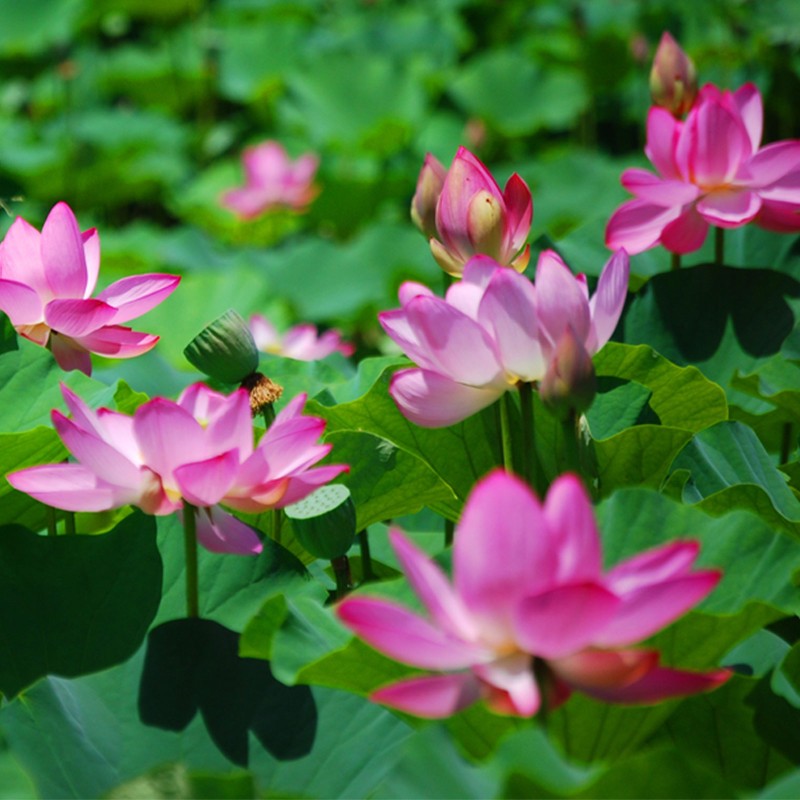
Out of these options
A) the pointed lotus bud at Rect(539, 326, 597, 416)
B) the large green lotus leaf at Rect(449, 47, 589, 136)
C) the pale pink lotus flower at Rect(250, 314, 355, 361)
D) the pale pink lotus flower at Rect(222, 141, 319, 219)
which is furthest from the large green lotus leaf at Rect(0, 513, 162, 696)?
the large green lotus leaf at Rect(449, 47, 589, 136)

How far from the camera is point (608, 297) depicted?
2.47ft

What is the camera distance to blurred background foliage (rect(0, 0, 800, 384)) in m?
2.73

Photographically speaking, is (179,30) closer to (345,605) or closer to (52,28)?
(52,28)

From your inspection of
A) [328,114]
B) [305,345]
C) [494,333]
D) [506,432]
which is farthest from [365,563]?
[328,114]

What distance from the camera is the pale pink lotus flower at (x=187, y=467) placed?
0.68 metres

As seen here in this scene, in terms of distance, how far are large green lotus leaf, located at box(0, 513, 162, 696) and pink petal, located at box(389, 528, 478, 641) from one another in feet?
1.08

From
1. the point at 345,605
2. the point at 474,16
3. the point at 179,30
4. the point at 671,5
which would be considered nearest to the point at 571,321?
the point at 345,605

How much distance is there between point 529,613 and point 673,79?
0.90 m

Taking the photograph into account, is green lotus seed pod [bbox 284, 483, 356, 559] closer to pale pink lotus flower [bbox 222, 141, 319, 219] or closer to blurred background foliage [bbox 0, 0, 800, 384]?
blurred background foliage [bbox 0, 0, 800, 384]

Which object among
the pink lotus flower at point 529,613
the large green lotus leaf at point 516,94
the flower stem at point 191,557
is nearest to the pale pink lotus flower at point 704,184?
the flower stem at point 191,557

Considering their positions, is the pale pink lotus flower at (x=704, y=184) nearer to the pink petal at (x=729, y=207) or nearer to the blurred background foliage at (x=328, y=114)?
the pink petal at (x=729, y=207)

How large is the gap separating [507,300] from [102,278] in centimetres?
162

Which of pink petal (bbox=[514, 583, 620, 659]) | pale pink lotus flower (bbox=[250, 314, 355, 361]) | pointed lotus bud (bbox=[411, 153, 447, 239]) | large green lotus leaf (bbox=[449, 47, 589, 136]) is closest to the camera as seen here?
pink petal (bbox=[514, 583, 620, 659])

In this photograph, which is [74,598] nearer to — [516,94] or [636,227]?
[636,227]
